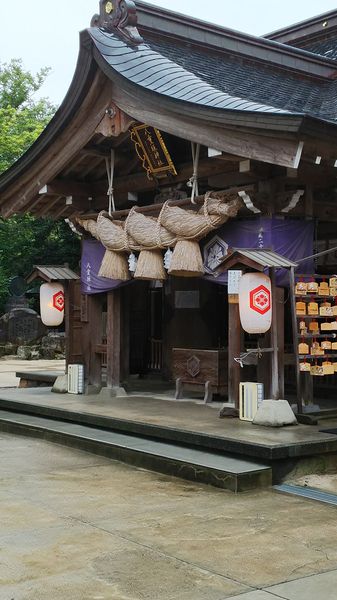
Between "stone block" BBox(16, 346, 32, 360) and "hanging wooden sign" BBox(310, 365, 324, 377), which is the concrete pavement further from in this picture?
"stone block" BBox(16, 346, 32, 360)

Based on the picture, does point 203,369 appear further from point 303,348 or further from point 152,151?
point 152,151

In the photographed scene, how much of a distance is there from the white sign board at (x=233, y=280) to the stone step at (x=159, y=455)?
7.29 ft

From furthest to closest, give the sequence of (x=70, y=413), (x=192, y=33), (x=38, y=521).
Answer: (x=192, y=33) → (x=70, y=413) → (x=38, y=521)

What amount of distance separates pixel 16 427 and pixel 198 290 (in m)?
4.34

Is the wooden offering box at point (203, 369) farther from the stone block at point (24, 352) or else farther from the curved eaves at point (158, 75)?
the stone block at point (24, 352)

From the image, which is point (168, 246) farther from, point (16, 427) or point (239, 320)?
point (16, 427)

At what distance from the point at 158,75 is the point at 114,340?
4.47m

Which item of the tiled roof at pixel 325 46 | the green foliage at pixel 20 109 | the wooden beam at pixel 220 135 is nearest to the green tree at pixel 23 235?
the green foliage at pixel 20 109

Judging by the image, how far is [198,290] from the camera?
13.0 m

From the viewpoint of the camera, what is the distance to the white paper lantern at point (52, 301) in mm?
12797

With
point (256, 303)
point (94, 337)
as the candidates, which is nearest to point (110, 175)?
point (94, 337)

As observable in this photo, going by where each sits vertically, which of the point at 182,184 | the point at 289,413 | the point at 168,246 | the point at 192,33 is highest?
the point at 192,33

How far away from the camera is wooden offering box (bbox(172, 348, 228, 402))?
410 inches

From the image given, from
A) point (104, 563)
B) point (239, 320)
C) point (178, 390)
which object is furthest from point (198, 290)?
point (104, 563)
